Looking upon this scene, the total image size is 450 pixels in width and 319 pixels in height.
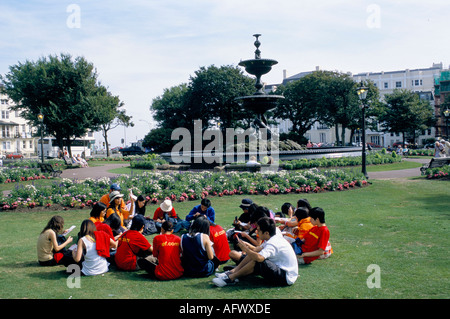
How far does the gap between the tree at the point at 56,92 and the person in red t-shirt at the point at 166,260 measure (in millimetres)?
34580

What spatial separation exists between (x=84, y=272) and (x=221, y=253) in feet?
7.72

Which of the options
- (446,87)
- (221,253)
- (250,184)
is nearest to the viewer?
(221,253)

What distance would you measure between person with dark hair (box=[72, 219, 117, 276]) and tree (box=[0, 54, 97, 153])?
34.0 metres

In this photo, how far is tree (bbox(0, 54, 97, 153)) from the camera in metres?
38.2

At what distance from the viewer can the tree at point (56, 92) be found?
3816cm

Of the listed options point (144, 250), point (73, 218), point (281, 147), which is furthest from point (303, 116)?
point (144, 250)

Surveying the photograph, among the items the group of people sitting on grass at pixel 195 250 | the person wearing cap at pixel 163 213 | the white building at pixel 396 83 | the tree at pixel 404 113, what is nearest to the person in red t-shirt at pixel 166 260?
the group of people sitting on grass at pixel 195 250

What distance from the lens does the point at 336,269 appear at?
6.64 meters

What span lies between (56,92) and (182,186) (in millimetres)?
29651

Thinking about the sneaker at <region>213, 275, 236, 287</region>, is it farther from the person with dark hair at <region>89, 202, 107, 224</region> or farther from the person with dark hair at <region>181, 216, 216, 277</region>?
the person with dark hair at <region>89, 202, 107, 224</region>

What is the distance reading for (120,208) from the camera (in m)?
9.35

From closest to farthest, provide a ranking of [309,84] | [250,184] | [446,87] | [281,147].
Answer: [250,184]
[281,147]
[309,84]
[446,87]

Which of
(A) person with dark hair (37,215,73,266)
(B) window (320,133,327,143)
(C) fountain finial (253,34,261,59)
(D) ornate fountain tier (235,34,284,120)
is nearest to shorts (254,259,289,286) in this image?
(A) person with dark hair (37,215,73,266)
